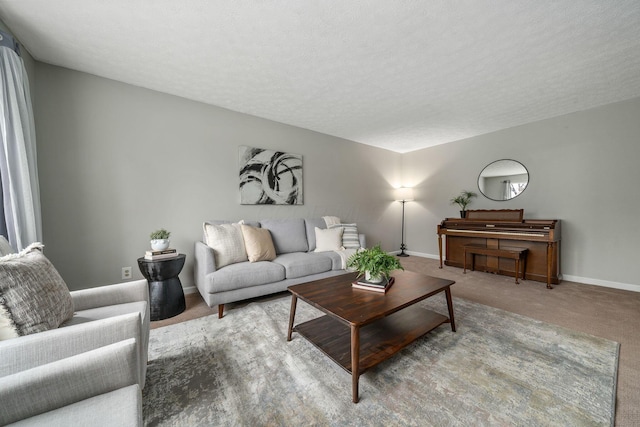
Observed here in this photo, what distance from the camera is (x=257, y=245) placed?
2.76 metres

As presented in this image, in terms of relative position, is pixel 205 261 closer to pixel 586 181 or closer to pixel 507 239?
pixel 507 239

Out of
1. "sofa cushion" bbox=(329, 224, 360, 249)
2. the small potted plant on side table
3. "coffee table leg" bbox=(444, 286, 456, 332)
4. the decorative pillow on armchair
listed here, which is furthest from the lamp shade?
the decorative pillow on armchair

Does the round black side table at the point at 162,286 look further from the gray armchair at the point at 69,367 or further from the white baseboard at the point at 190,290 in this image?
the gray armchair at the point at 69,367

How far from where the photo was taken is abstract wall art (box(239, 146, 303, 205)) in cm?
338

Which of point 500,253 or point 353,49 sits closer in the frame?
point 353,49

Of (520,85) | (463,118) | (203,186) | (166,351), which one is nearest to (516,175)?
(463,118)

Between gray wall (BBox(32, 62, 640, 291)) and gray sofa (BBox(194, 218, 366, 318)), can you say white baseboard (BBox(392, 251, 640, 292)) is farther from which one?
gray sofa (BBox(194, 218, 366, 318))

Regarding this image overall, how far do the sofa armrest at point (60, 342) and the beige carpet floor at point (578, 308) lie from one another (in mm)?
1331

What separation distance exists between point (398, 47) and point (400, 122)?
5.97 ft

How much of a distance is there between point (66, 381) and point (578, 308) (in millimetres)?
3880

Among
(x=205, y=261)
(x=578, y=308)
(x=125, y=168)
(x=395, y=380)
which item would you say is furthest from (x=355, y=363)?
(x=125, y=168)

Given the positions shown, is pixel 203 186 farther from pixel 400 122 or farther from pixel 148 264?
pixel 400 122

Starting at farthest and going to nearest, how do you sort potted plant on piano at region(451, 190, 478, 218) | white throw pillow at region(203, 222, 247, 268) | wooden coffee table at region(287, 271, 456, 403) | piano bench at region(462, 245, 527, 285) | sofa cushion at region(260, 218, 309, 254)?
potted plant on piano at region(451, 190, 478, 218), piano bench at region(462, 245, 527, 285), sofa cushion at region(260, 218, 309, 254), white throw pillow at region(203, 222, 247, 268), wooden coffee table at region(287, 271, 456, 403)

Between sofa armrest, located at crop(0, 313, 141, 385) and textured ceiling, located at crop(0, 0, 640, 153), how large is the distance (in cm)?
191
